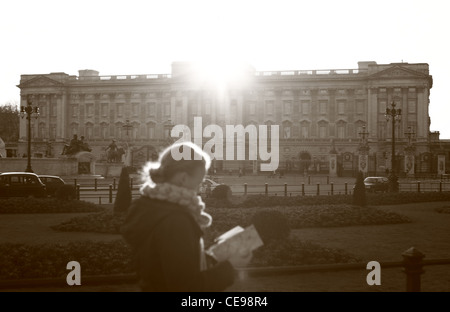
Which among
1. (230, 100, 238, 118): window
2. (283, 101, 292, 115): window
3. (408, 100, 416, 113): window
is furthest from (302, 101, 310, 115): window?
(408, 100, 416, 113): window

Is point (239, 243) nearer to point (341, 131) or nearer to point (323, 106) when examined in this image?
point (341, 131)

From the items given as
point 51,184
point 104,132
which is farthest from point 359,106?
point 51,184

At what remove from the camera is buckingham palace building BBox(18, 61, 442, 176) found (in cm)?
8531

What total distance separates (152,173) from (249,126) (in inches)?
3428

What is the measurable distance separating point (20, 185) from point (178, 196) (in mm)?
23917

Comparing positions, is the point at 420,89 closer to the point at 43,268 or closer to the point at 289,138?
the point at 289,138

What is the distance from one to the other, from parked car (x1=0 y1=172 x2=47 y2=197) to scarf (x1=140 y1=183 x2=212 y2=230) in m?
23.4

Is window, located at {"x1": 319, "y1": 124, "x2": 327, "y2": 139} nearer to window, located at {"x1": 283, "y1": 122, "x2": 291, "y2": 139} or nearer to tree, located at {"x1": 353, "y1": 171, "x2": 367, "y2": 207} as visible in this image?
window, located at {"x1": 283, "y1": 122, "x2": 291, "y2": 139}

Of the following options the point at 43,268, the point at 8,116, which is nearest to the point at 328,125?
the point at 8,116

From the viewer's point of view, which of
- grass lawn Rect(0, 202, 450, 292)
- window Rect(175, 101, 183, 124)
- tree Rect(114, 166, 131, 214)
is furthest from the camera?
window Rect(175, 101, 183, 124)
